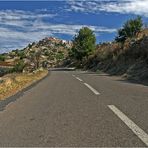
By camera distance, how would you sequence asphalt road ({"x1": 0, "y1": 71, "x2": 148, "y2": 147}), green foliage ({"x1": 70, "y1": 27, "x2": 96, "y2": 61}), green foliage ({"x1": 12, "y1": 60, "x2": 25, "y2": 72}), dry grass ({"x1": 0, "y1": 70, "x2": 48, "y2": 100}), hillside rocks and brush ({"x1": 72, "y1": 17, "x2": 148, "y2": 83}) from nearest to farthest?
1. asphalt road ({"x1": 0, "y1": 71, "x2": 148, "y2": 147})
2. dry grass ({"x1": 0, "y1": 70, "x2": 48, "y2": 100})
3. hillside rocks and brush ({"x1": 72, "y1": 17, "x2": 148, "y2": 83})
4. green foliage ({"x1": 12, "y1": 60, "x2": 25, "y2": 72})
5. green foliage ({"x1": 70, "y1": 27, "x2": 96, "y2": 61})

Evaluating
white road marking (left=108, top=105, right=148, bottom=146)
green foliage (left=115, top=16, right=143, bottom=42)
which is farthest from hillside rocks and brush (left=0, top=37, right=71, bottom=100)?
green foliage (left=115, top=16, right=143, bottom=42)

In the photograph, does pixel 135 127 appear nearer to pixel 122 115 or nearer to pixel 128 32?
pixel 122 115

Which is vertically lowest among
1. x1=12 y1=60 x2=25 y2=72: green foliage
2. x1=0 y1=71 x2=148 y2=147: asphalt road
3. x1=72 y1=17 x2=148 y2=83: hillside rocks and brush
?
x1=12 y1=60 x2=25 y2=72: green foliage

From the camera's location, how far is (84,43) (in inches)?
3238

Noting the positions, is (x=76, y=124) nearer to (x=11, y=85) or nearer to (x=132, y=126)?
(x=132, y=126)

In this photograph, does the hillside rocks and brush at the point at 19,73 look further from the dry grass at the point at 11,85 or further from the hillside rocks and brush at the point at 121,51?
the hillside rocks and brush at the point at 121,51

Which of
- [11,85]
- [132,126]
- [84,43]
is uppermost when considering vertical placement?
[132,126]

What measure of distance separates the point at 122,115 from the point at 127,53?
35688 millimetres

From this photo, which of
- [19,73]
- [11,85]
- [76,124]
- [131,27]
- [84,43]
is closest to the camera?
[76,124]

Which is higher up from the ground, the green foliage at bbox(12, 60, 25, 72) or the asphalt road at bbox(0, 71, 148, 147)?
the asphalt road at bbox(0, 71, 148, 147)

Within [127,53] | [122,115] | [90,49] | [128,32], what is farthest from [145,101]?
[90,49]

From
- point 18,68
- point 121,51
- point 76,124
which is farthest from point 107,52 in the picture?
point 76,124

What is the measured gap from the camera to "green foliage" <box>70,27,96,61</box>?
8231cm

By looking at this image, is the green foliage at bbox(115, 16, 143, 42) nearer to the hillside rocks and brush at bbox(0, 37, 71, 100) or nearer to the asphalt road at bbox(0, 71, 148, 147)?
the hillside rocks and brush at bbox(0, 37, 71, 100)
